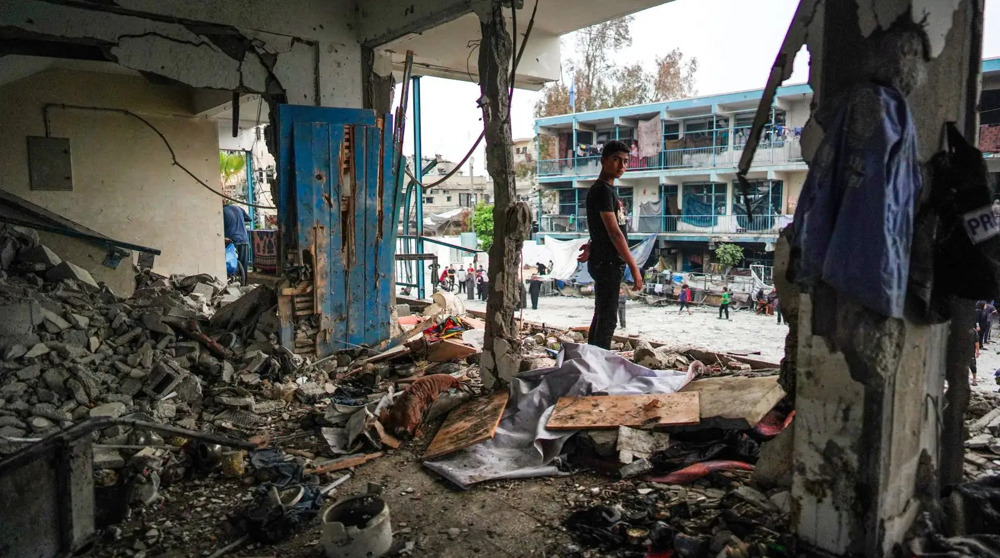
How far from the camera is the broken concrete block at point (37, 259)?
220 inches

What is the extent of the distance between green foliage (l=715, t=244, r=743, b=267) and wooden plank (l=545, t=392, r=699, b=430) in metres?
19.9

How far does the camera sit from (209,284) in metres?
8.33

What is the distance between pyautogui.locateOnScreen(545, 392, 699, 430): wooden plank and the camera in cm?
343

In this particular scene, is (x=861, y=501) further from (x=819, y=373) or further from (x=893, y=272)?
(x=893, y=272)

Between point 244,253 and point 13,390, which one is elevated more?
point 244,253

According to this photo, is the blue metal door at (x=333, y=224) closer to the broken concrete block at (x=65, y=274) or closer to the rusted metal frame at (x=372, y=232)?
the rusted metal frame at (x=372, y=232)

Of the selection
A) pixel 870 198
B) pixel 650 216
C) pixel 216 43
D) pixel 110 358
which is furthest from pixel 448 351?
pixel 650 216

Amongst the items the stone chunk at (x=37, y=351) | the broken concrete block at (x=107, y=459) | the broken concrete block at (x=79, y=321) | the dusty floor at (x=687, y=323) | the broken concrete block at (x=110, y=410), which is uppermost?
the broken concrete block at (x=79, y=321)

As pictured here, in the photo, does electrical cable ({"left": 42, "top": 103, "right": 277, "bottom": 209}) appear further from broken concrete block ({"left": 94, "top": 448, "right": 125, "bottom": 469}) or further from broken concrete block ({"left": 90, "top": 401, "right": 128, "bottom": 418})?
broken concrete block ({"left": 94, "top": 448, "right": 125, "bottom": 469})

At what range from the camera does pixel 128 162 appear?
8758mm

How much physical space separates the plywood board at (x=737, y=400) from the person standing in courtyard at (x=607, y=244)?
97 centimetres

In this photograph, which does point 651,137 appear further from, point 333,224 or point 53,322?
point 53,322

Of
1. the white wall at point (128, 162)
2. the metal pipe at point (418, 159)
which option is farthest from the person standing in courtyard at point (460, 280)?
the metal pipe at point (418, 159)

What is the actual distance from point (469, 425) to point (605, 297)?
1483 mm
